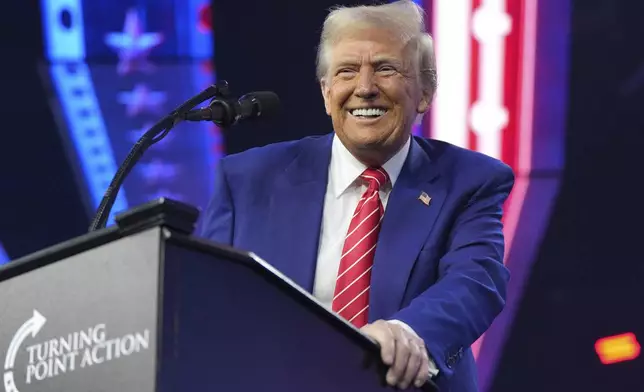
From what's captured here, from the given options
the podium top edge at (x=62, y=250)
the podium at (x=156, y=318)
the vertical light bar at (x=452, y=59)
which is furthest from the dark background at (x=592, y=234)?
the podium top edge at (x=62, y=250)

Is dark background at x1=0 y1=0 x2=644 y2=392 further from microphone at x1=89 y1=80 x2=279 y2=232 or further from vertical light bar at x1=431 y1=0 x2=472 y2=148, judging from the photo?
microphone at x1=89 y1=80 x2=279 y2=232

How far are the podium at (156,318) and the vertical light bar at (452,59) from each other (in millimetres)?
2595

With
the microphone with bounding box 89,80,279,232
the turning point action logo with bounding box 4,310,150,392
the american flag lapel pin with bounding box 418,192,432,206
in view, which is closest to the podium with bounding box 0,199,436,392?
the turning point action logo with bounding box 4,310,150,392

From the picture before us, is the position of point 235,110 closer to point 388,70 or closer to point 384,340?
point 388,70

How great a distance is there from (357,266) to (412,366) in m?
0.48

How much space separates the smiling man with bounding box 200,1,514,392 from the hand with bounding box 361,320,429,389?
25 cm

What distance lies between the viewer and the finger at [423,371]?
1.50 m

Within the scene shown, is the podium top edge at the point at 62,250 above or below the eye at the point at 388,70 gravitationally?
below

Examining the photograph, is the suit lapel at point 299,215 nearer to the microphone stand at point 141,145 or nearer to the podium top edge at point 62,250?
the microphone stand at point 141,145

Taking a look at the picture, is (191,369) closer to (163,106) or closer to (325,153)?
(325,153)

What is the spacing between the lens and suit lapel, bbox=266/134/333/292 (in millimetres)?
1969

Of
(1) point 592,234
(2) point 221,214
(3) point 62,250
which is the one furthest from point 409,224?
(1) point 592,234

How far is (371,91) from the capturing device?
2.08 m

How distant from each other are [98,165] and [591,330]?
185 cm
